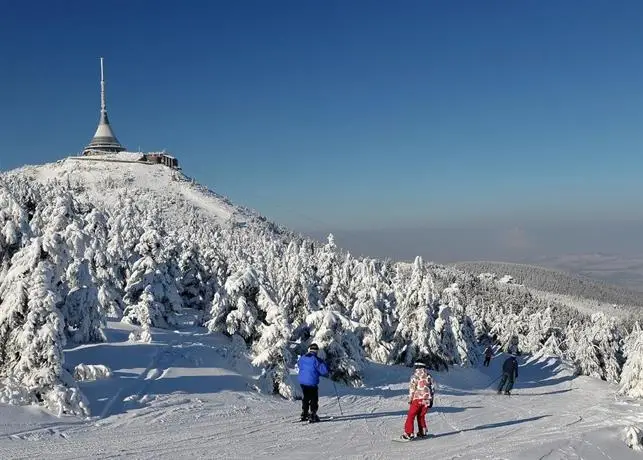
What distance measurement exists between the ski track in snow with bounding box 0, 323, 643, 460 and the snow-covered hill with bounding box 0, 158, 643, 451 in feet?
0.64

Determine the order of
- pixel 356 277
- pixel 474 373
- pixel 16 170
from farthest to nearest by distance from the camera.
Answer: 1. pixel 16 170
2. pixel 356 277
3. pixel 474 373

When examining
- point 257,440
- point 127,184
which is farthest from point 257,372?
point 127,184

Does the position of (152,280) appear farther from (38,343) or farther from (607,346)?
(607,346)

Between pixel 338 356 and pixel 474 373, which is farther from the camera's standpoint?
pixel 474 373

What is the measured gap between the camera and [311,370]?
43.3 feet

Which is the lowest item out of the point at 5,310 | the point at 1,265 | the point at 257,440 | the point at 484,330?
the point at 484,330

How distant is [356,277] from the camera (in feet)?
139

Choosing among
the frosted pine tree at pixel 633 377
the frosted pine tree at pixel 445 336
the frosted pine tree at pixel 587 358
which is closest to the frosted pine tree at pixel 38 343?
the frosted pine tree at pixel 633 377

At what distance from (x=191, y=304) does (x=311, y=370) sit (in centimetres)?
3147

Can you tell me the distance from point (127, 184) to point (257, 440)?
181286 mm

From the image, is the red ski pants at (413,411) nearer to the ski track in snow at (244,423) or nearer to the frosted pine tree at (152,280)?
the ski track in snow at (244,423)

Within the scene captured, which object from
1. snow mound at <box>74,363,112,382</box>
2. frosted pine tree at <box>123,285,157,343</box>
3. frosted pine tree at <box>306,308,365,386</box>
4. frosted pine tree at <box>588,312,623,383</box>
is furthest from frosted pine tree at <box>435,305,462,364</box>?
snow mound at <box>74,363,112,382</box>

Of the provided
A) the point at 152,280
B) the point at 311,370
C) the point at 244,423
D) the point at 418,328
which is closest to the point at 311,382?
the point at 311,370

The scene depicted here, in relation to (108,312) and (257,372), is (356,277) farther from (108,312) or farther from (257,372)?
(257,372)
